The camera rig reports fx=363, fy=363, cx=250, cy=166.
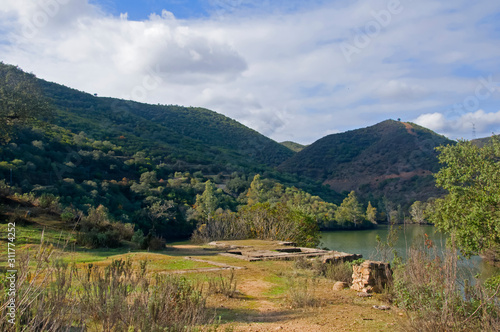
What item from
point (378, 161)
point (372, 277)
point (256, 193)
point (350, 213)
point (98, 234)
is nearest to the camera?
point (372, 277)

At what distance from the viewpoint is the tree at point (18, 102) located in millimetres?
15664

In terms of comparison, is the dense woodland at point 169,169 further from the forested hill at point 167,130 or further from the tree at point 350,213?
the forested hill at point 167,130

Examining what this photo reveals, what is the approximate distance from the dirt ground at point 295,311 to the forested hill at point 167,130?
34.9 meters

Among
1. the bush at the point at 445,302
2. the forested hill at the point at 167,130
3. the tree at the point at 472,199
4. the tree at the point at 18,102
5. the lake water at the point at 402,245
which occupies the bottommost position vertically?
the lake water at the point at 402,245

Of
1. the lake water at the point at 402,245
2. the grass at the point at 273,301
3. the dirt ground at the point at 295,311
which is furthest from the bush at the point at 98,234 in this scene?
the lake water at the point at 402,245

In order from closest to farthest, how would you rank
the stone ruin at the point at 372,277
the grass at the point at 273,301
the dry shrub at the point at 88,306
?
the dry shrub at the point at 88,306 → the grass at the point at 273,301 → the stone ruin at the point at 372,277

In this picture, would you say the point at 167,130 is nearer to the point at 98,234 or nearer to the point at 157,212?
the point at 157,212

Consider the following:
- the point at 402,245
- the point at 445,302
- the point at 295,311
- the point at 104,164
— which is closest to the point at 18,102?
the point at 295,311

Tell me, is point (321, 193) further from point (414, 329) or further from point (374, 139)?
point (414, 329)

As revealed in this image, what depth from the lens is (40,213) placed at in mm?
14141

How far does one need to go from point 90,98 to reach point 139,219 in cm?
4558

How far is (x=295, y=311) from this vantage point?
575 centimetres

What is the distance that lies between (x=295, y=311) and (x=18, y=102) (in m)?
15.6

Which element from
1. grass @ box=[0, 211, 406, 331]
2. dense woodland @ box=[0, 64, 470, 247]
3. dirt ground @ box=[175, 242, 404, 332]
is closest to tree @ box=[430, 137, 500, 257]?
dense woodland @ box=[0, 64, 470, 247]
